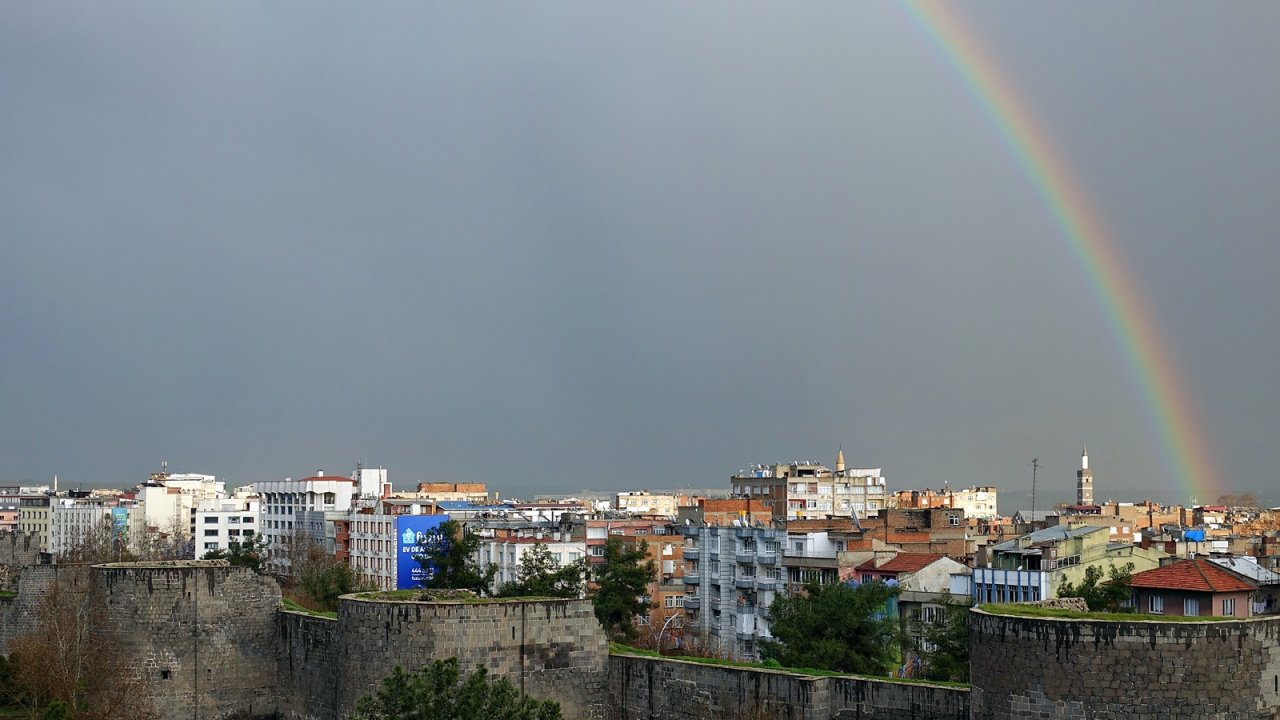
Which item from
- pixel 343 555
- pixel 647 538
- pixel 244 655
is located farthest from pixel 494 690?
pixel 343 555

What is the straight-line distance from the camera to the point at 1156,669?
63.3 ft

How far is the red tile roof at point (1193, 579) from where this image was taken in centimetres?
3806

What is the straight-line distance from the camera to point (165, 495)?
163 meters

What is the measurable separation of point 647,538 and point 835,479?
1868 inches

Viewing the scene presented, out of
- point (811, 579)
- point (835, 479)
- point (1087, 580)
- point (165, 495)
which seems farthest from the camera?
point (165, 495)

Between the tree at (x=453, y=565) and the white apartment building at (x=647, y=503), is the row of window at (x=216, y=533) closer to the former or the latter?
the white apartment building at (x=647, y=503)

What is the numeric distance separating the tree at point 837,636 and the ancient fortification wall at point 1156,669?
23.9 m

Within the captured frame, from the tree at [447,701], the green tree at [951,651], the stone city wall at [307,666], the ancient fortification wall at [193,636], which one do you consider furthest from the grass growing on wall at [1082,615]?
the ancient fortification wall at [193,636]

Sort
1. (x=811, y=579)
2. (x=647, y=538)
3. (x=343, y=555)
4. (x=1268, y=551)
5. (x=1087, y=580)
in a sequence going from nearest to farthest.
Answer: (x=1087, y=580), (x=811, y=579), (x=1268, y=551), (x=647, y=538), (x=343, y=555)

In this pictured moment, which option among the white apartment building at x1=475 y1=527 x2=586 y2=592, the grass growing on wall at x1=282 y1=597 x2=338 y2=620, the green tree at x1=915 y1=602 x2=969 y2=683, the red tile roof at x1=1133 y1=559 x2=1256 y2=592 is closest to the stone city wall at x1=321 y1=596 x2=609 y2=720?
the grass growing on wall at x1=282 y1=597 x2=338 y2=620

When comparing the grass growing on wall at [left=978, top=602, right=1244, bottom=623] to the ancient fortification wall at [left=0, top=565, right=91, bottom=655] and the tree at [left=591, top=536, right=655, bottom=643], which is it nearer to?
the ancient fortification wall at [left=0, top=565, right=91, bottom=655]

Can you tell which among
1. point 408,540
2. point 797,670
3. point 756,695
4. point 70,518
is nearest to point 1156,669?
point 797,670

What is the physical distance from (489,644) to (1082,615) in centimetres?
1328

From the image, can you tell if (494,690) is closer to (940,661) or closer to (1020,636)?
(1020,636)
